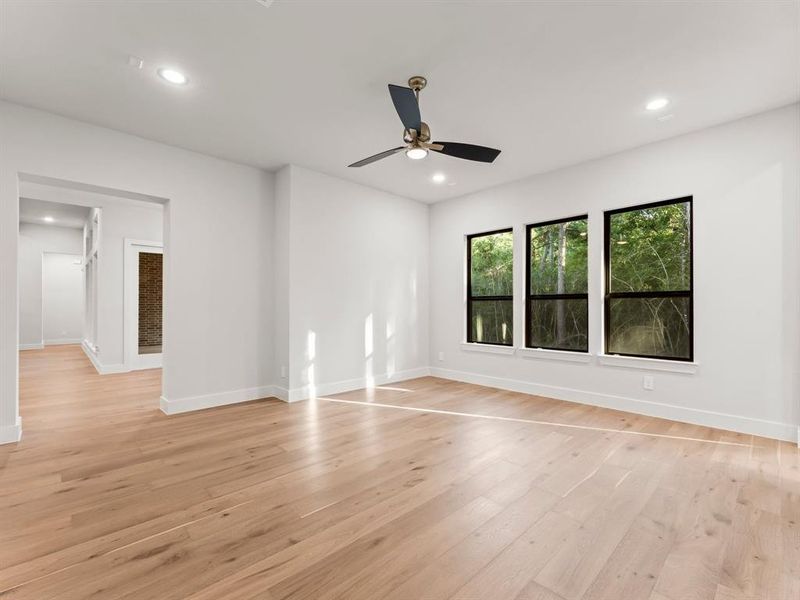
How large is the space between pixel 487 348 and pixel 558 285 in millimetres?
1287

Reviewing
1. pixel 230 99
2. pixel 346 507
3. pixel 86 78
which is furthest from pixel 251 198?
pixel 346 507

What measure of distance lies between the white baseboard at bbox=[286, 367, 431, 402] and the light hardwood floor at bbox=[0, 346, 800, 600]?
0.80m

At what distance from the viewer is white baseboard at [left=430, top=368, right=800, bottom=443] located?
10.5ft

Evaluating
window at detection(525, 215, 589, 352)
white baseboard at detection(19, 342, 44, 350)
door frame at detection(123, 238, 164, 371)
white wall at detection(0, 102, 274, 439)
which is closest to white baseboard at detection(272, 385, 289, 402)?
white wall at detection(0, 102, 274, 439)

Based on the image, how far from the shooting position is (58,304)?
32.4 ft

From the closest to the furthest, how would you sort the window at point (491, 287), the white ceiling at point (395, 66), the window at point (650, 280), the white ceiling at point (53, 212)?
the white ceiling at point (395, 66) < the window at point (650, 280) < the window at point (491, 287) < the white ceiling at point (53, 212)

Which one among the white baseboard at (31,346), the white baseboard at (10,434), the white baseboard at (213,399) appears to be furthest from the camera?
the white baseboard at (31,346)

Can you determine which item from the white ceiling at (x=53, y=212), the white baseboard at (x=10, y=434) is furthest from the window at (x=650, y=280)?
the white ceiling at (x=53, y=212)

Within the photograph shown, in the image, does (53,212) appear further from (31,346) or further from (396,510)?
(396,510)

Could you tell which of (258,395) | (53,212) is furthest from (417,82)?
(53,212)

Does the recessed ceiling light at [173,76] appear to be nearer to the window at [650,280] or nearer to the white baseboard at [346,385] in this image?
the white baseboard at [346,385]

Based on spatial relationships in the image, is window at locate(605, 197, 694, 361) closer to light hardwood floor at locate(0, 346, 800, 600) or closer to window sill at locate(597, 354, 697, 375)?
window sill at locate(597, 354, 697, 375)

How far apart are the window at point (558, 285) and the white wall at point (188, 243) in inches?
134

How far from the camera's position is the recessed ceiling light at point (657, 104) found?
3064 millimetres
